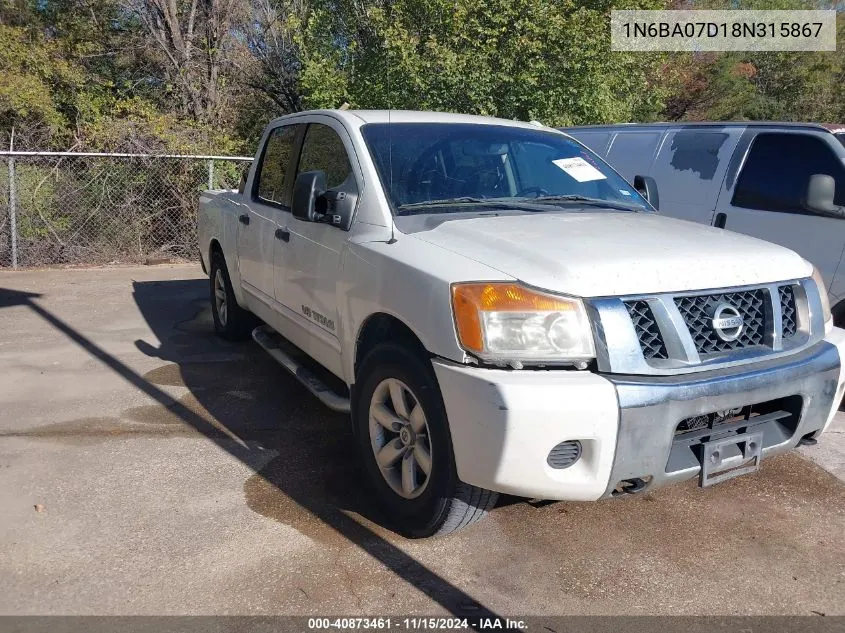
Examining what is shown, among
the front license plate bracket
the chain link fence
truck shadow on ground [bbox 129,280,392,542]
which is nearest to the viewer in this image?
the front license plate bracket

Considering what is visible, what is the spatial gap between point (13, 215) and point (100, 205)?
121 centimetres

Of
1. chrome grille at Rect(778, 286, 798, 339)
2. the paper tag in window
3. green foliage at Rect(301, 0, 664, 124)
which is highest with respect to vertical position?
green foliage at Rect(301, 0, 664, 124)

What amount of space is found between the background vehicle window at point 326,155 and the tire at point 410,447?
1.25 metres

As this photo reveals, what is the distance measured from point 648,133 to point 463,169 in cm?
360

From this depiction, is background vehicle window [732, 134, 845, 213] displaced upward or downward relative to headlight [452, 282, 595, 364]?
upward

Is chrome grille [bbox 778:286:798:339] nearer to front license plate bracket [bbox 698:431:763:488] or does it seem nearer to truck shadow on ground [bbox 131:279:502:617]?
front license plate bracket [bbox 698:431:763:488]

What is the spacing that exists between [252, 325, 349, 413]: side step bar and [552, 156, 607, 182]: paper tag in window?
1.83 metres

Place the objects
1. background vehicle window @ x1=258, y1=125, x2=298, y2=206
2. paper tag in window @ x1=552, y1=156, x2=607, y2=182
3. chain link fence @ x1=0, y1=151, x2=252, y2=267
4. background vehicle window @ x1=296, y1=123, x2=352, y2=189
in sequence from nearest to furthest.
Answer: background vehicle window @ x1=296, y1=123, x2=352, y2=189 < paper tag in window @ x1=552, y1=156, x2=607, y2=182 < background vehicle window @ x1=258, y1=125, x2=298, y2=206 < chain link fence @ x1=0, y1=151, x2=252, y2=267

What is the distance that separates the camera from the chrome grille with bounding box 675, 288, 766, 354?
286 cm

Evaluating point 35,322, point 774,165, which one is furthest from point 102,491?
point 774,165

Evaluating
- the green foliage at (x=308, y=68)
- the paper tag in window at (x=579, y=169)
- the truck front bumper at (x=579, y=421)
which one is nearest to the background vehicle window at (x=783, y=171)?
the paper tag in window at (x=579, y=169)

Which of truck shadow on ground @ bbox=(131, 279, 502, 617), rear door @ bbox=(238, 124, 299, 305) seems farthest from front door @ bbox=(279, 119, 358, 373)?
truck shadow on ground @ bbox=(131, 279, 502, 617)

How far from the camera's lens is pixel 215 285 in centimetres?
664

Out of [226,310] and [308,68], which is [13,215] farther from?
[308,68]
